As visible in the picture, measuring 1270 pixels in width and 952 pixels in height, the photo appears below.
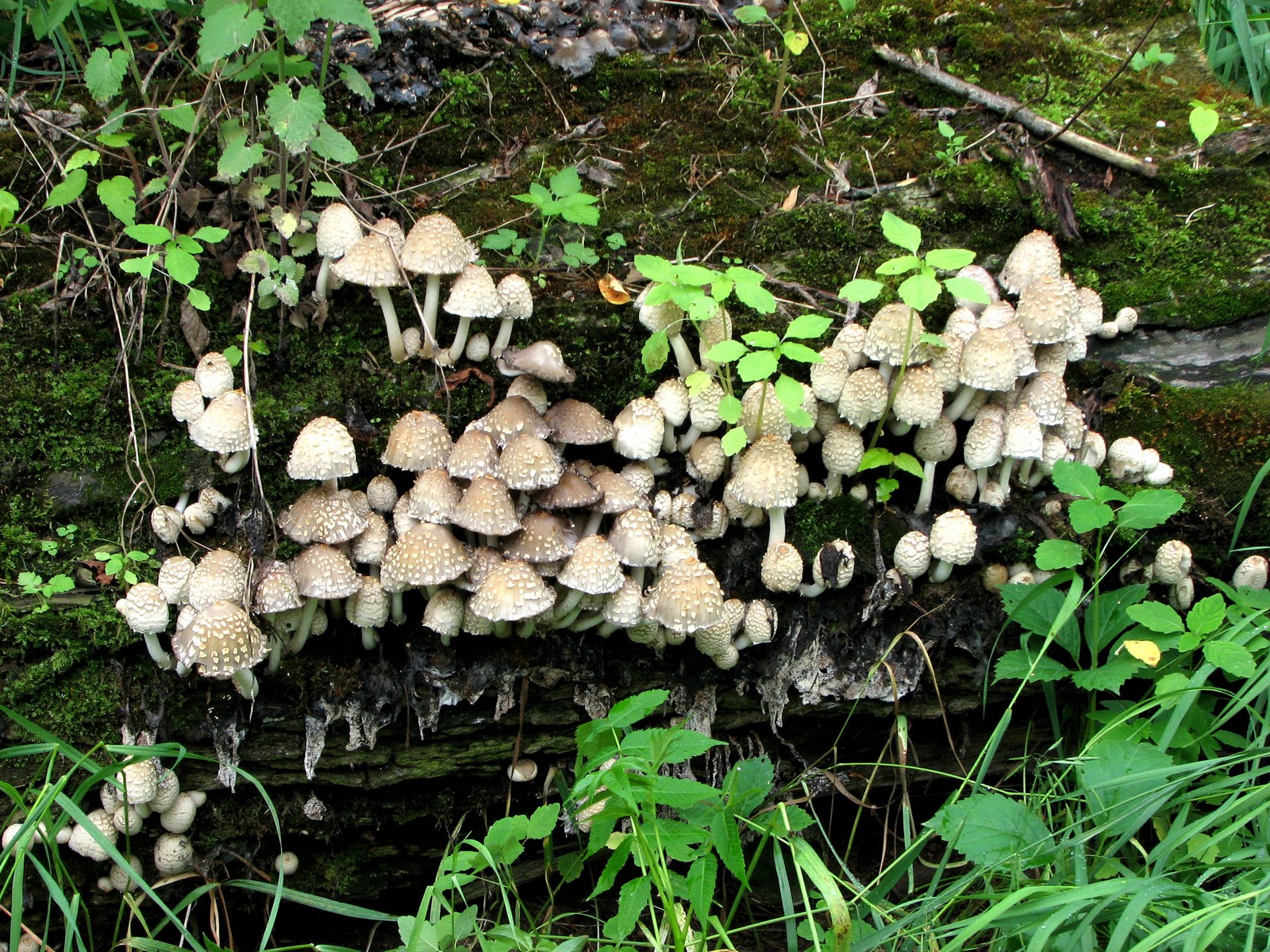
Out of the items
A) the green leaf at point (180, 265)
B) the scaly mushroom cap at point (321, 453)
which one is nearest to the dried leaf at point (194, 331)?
the green leaf at point (180, 265)

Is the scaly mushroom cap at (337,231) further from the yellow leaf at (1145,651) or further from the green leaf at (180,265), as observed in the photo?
the yellow leaf at (1145,651)

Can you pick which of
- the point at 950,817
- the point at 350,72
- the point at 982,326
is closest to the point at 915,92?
the point at 982,326

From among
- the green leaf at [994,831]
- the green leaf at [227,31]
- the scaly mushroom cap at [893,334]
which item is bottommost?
the green leaf at [994,831]

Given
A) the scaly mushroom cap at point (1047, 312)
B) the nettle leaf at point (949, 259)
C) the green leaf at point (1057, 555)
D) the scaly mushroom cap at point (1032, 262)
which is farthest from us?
the scaly mushroom cap at point (1032, 262)

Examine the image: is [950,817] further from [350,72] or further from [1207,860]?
[350,72]

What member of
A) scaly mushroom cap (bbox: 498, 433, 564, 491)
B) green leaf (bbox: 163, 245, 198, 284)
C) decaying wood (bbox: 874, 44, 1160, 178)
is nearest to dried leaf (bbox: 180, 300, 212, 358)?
green leaf (bbox: 163, 245, 198, 284)

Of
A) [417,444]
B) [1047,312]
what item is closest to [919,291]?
[1047,312]

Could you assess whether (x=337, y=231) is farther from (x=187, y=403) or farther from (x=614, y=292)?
(x=614, y=292)

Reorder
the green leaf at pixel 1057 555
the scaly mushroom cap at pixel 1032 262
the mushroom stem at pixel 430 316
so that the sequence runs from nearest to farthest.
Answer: the green leaf at pixel 1057 555 < the mushroom stem at pixel 430 316 < the scaly mushroom cap at pixel 1032 262
